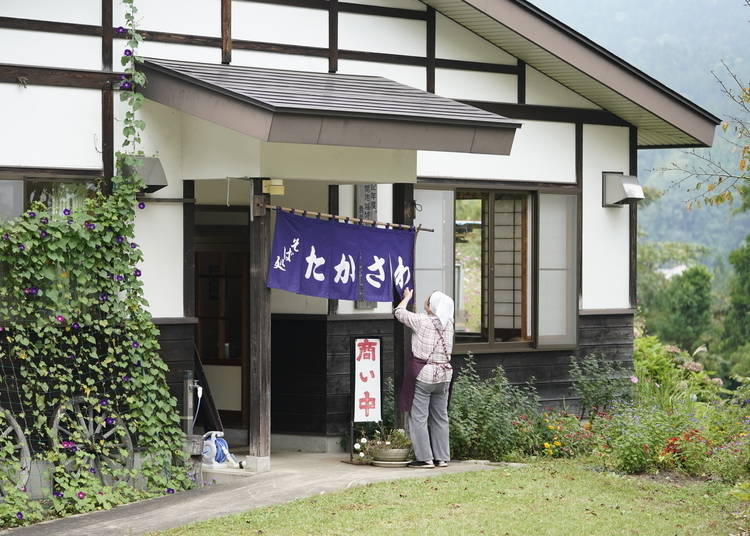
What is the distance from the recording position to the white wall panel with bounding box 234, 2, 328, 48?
12539 mm

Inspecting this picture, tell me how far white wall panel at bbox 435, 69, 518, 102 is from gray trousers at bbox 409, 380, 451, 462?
385 cm

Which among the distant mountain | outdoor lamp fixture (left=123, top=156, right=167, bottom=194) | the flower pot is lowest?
the flower pot

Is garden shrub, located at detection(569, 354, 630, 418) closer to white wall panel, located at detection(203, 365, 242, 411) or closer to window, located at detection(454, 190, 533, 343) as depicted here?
window, located at detection(454, 190, 533, 343)

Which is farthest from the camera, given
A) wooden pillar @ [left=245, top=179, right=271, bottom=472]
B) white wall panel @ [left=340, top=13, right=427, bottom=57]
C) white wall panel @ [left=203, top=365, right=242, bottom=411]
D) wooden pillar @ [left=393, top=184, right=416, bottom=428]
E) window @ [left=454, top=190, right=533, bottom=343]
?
window @ [left=454, top=190, right=533, bottom=343]

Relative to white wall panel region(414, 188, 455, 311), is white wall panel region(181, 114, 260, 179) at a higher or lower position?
higher

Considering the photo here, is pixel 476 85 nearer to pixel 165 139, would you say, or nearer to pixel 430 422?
pixel 165 139

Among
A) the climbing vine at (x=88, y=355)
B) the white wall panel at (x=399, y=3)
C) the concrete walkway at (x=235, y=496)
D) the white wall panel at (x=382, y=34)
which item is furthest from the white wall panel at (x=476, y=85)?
the concrete walkway at (x=235, y=496)

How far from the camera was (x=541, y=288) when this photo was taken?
15.1 metres

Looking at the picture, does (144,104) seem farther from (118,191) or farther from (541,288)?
(541,288)

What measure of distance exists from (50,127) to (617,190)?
752 cm

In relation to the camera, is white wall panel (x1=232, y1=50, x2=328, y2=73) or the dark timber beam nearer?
the dark timber beam

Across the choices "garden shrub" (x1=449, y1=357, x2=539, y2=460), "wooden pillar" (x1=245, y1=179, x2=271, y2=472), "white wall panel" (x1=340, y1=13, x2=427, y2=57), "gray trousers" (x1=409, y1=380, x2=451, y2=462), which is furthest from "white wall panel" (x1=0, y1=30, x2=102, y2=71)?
"garden shrub" (x1=449, y1=357, x2=539, y2=460)

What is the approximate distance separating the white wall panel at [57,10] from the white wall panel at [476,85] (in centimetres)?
433

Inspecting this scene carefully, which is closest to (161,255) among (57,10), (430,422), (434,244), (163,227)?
(163,227)
